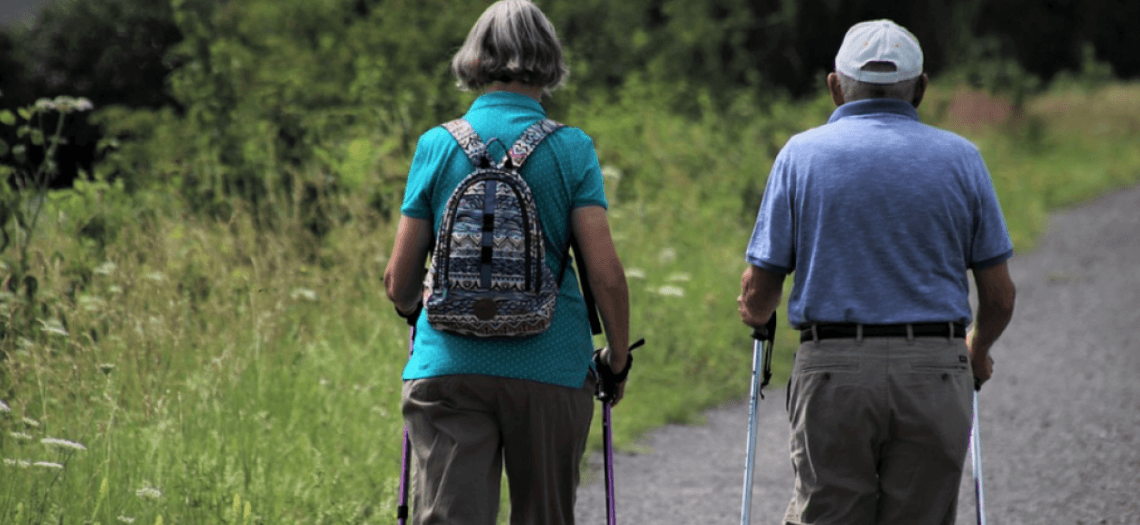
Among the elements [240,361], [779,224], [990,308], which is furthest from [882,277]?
[240,361]

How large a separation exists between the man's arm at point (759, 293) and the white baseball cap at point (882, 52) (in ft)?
1.74

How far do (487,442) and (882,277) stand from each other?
100cm

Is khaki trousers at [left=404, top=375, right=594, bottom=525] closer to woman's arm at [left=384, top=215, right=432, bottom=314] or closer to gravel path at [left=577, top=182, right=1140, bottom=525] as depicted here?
woman's arm at [left=384, top=215, right=432, bottom=314]

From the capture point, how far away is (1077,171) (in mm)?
18547

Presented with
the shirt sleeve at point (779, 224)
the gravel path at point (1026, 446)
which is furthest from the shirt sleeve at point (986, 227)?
the gravel path at point (1026, 446)

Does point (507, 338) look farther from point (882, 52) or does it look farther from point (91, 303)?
point (91, 303)

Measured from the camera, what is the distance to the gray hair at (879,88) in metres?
3.08

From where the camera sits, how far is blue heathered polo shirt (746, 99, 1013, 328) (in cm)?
300

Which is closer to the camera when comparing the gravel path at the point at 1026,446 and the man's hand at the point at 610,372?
the man's hand at the point at 610,372

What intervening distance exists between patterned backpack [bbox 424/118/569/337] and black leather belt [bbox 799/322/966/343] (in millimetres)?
681

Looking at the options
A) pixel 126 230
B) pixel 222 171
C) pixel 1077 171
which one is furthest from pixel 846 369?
pixel 1077 171

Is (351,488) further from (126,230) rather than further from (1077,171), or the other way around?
(1077,171)

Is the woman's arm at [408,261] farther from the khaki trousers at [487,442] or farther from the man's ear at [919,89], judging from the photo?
the man's ear at [919,89]

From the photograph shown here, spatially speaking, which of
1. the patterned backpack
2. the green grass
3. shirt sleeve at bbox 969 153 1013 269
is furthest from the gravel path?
the patterned backpack
